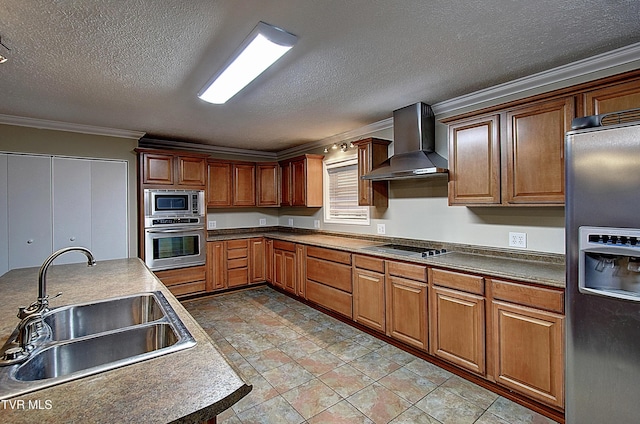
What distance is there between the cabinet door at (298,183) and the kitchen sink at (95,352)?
3.58 metres

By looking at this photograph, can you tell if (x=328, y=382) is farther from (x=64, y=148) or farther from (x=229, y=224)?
(x=64, y=148)

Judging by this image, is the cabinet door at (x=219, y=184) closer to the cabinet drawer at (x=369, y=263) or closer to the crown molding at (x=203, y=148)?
the crown molding at (x=203, y=148)

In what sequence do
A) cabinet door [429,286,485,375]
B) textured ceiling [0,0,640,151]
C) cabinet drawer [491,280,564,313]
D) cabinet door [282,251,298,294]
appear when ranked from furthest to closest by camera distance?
cabinet door [282,251,298,294] < cabinet door [429,286,485,375] < cabinet drawer [491,280,564,313] < textured ceiling [0,0,640,151]

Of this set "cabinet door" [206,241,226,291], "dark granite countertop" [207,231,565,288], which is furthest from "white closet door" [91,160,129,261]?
"dark granite countertop" [207,231,565,288]

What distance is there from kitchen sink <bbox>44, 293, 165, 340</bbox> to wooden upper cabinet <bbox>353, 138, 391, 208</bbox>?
2.57m

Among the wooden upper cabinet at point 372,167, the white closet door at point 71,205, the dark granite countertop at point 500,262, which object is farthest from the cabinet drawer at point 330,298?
the white closet door at point 71,205

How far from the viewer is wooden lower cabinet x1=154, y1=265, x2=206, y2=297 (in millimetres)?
4297

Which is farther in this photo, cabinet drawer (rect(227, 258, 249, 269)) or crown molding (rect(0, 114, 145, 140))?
cabinet drawer (rect(227, 258, 249, 269))

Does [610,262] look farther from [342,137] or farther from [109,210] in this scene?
[109,210]

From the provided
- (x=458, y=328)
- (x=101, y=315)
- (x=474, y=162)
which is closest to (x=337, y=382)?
(x=458, y=328)

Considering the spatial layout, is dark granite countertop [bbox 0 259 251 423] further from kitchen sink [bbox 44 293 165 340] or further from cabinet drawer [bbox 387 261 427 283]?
cabinet drawer [bbox 387 261 427 283]

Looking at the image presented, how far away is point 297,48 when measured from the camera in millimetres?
2006

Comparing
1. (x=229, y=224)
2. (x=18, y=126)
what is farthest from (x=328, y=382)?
(x=18, y=126)

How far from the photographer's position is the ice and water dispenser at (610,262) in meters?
1.47
